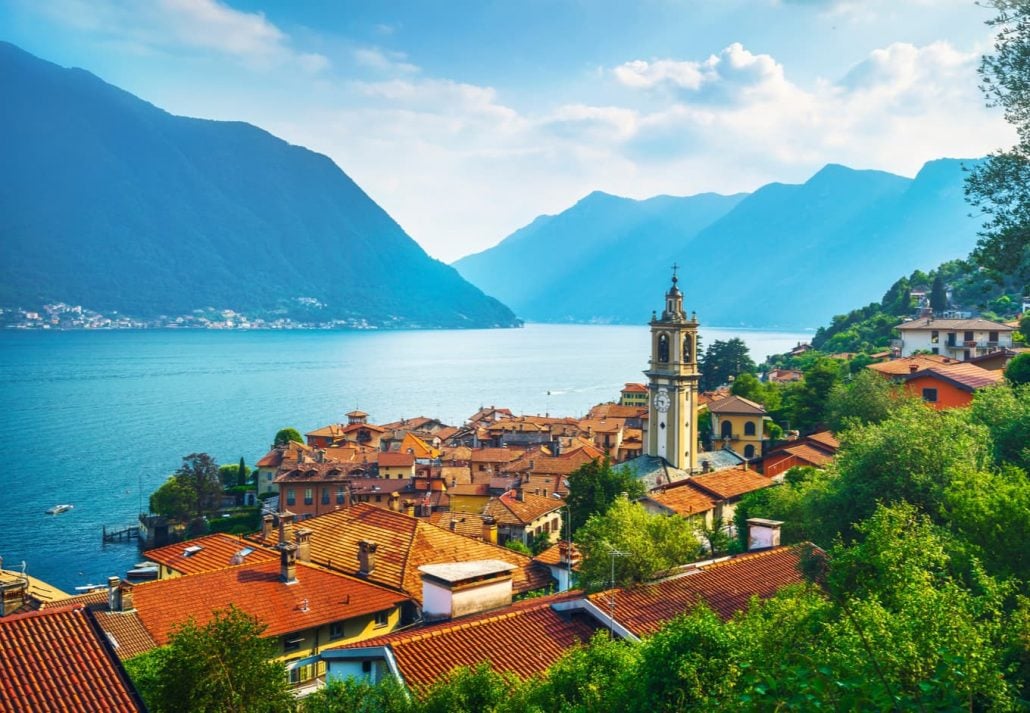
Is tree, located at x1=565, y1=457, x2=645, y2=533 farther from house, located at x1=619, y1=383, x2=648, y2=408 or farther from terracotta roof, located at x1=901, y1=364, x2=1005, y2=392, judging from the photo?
house, located at x1=619, y1=383, x2=648, y2=408

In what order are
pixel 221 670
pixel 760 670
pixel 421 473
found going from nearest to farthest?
pixel 760 670 < pixel 221 670 < pixel 421 473

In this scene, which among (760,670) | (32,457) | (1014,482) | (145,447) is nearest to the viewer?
(760,670)

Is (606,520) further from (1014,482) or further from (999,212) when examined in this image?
(999,212)

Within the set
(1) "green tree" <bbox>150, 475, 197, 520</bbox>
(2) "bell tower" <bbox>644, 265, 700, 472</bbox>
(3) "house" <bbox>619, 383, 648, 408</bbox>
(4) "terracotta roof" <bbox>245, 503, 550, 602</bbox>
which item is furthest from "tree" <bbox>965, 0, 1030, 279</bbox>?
(3) "house" <bbox>619, 383, 648, 408</bbox>

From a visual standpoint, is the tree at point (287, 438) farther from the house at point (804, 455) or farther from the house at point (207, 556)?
the house at point (207, 556)

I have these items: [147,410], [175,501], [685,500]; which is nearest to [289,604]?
[685,500]

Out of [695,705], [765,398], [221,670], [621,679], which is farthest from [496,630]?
[765,398]
